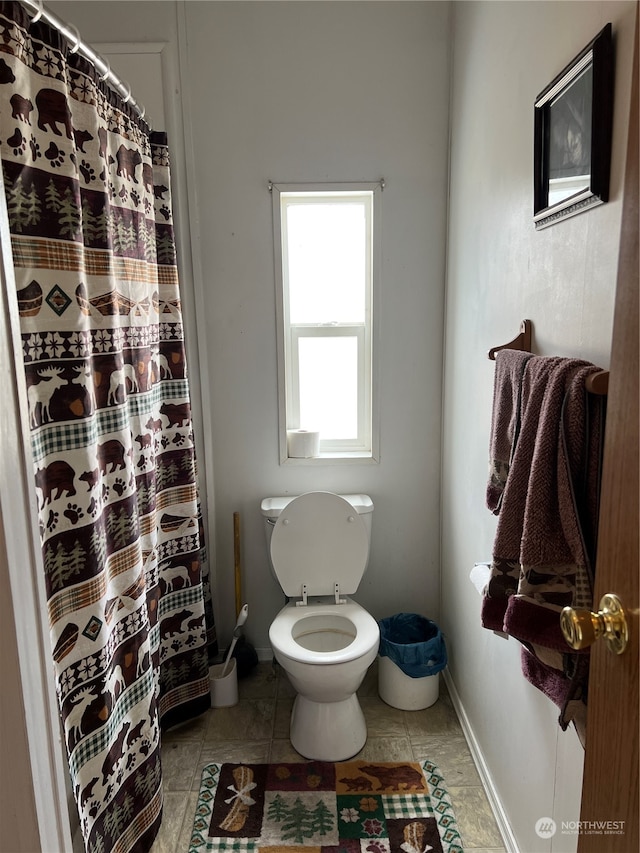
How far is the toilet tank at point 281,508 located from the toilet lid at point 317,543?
7 cm

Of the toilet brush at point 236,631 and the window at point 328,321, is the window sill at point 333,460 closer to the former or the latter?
the window at point 328,321

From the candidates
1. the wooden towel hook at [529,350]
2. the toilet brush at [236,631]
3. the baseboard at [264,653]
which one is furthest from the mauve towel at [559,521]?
the baseboard at [264,653]

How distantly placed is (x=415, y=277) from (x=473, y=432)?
71 cm

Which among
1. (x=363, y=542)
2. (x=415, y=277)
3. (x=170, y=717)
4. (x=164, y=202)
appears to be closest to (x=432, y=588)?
(x=363, y=542)

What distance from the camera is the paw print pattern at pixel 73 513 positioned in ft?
4.26

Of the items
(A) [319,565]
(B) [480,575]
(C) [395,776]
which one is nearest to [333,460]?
(A) [319,565]

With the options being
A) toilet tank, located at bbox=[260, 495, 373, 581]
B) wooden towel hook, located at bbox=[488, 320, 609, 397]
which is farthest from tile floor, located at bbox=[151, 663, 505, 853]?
wooden towel hook, located at bbox=[488, 320, 609, 397]

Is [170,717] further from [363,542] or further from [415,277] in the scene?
[415,277]

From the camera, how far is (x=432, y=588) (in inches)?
97.4

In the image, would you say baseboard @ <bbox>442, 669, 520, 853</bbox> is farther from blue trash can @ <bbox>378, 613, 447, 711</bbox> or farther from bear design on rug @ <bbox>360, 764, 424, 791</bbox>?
bear design on rug @ <bbox>360, 764, 424, 791</bbox>

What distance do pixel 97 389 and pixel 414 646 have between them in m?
1.46

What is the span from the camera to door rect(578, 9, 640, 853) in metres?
→ 0.68

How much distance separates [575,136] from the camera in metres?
1.12

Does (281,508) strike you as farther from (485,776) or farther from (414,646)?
(485,776)
